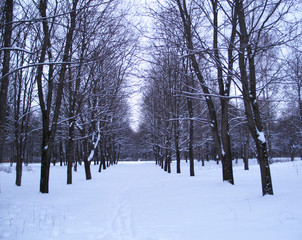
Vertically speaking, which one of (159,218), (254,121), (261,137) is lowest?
(159,218)

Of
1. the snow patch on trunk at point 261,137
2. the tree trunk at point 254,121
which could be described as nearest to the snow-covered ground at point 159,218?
the tree trunk at point 254,121

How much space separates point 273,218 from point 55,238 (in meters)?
4.17

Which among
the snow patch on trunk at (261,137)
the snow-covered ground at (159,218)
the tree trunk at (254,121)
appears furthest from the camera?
the snow patch on trunk at (261,137)

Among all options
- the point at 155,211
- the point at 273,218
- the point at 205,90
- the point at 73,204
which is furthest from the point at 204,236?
the point at 205,90

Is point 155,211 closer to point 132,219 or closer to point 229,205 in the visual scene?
point 132,219

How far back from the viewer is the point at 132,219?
527 cm

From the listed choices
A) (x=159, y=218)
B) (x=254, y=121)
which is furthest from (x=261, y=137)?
(x=159, y=218)

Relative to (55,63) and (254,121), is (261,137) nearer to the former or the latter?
(254,121)

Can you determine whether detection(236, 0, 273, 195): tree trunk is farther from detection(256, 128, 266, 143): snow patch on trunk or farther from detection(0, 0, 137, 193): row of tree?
detection(0, 0, 137, 193): row of tree

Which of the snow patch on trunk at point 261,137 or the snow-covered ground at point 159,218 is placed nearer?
the snow-covered ground at point 159,218

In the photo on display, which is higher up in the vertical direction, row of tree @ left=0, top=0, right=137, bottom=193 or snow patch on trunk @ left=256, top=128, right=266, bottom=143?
row of tree @ left=0, top=0, right=137, bottom=193

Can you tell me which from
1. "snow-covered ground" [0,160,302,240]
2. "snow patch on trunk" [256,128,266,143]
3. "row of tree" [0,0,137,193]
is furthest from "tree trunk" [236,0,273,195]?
"row of tree" [0,0,137,193]

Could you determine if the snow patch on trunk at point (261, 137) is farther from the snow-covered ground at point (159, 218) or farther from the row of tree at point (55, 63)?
the row of tree at point (55, 63)

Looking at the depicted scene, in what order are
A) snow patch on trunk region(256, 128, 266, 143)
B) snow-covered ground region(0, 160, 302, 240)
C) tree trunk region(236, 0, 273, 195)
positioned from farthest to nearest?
snow patch on trunk region(256, 128, 266, 143) < tree trunk region(236, 0, 273, 195) < snow-covered ground region(0, 160, 302, 240)
